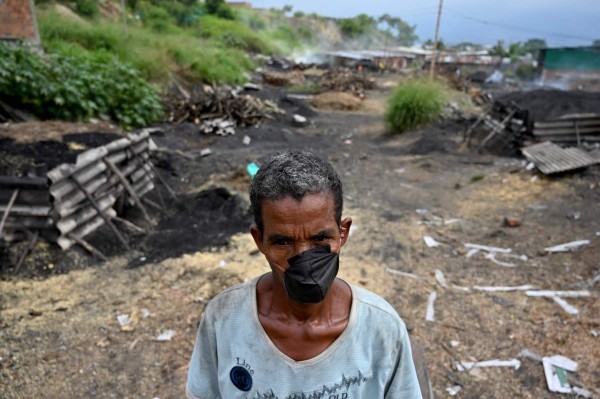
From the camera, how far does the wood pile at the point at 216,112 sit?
13328 millimetres

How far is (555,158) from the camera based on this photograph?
865 centimetres

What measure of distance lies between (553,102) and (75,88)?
12219 millimetres

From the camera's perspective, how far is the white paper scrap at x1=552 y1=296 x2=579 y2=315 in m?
4.43

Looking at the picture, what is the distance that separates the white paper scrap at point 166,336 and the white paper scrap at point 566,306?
13.7 ft

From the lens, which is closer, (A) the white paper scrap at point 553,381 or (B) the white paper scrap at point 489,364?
(A) the white paper scrap at point 553,381

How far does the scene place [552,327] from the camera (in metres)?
4.22

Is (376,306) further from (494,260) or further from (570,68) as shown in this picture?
(570,68)

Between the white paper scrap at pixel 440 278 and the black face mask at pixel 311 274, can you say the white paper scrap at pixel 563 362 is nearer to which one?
the white paper scrap at pixel 440 278

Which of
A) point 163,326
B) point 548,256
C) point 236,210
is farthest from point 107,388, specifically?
point 548,256

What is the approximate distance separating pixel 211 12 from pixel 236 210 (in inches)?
1838

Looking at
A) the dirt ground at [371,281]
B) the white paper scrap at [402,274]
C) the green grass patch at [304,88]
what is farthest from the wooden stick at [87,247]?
the green grass patch at [304,88]

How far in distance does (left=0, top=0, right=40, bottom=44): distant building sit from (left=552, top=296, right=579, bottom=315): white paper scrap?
14515 millimetres

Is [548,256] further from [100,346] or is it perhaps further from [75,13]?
[75,13]

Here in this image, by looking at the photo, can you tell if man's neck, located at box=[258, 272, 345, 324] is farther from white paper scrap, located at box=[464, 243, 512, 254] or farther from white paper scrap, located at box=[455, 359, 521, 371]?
white paper scrap, located at box=[464, 243, 512, 254]
